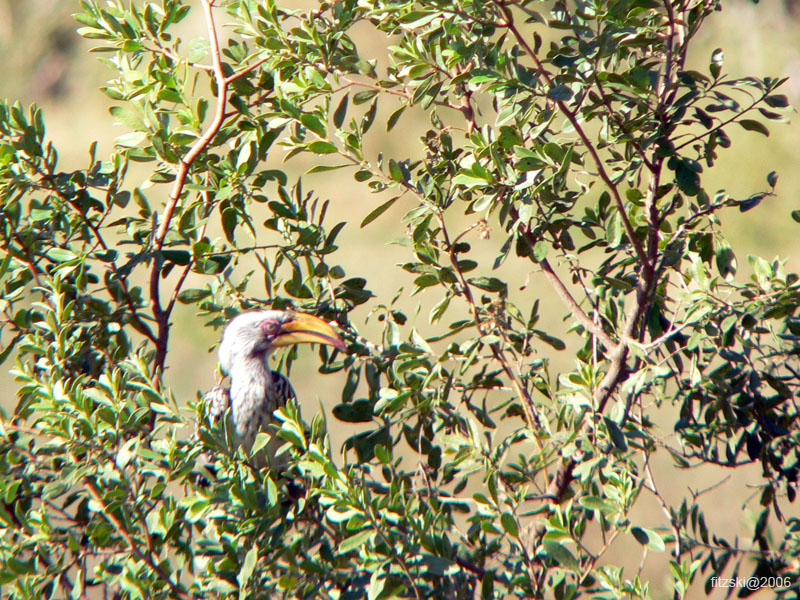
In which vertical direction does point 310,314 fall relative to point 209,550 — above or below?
above

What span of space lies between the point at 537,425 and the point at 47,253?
1.45 meters

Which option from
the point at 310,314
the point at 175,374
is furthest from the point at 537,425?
the point at 175,374

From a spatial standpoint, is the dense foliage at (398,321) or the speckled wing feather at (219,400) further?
the speckled wing feather at (219,400)

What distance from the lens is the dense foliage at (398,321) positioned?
1918mm

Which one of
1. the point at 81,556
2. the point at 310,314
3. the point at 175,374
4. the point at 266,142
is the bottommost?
the point at 81,556

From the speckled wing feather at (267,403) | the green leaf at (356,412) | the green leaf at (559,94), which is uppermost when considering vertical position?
the green leaf at (559,94)

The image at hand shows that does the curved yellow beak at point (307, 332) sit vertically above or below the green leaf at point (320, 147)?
below

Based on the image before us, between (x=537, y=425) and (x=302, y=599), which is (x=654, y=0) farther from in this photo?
(x=302, y=599)

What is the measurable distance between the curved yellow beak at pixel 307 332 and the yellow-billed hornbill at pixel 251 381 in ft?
0.04

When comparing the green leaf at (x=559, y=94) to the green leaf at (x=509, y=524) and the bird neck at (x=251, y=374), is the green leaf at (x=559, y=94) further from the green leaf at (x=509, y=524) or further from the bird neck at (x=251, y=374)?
the bird neck at (x=251, y=374)

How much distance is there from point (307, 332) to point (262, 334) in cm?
50

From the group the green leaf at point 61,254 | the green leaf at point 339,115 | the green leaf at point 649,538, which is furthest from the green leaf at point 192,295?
the green leaf at point 649,538

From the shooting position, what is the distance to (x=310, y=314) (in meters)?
2.66

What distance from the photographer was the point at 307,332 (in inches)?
114
